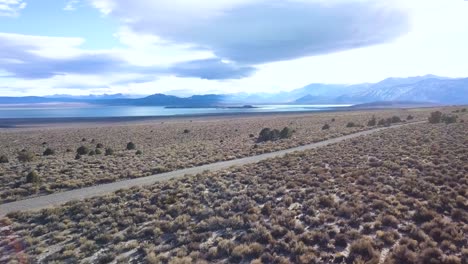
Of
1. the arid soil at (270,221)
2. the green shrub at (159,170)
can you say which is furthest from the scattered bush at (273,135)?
the arid soil at (270,221)

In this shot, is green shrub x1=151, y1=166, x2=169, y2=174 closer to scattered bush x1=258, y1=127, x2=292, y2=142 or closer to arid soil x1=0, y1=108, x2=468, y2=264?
arid soil x1=0, y1=108, x2=468, y2=264

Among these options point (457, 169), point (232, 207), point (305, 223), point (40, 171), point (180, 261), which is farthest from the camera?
point (40, 171)

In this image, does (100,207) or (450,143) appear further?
(450,143)

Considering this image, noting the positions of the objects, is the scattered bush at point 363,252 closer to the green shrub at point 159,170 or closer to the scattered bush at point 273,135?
the green shrub at point 159,170

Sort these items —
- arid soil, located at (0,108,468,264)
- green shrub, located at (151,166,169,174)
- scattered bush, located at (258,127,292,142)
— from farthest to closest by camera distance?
scattered bush, located at (258,127,292,142)
green shrub, located at (151,166,169,174)
arid soil, located at (0,108,468,264)

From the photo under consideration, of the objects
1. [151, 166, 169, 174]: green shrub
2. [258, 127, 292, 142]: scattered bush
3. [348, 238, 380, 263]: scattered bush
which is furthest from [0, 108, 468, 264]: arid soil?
[258, 127, 292, 142]: scattered bush

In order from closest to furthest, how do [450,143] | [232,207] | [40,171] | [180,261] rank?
[180,261] → [232,207] → [40,171] → [450,143]

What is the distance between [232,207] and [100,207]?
18.5ft

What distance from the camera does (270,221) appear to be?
1221 centimetres

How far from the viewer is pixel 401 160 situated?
21.5 metres

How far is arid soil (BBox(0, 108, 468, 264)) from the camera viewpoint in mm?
9812

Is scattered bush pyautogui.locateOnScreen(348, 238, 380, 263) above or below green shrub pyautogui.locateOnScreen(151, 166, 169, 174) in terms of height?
above

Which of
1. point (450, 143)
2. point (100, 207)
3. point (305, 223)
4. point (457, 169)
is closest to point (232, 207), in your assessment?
point (305, 223)

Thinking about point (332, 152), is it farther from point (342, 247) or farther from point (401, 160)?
point (342, 247)
